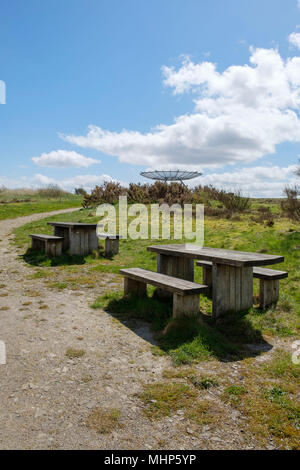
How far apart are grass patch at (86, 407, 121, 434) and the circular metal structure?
827 inches

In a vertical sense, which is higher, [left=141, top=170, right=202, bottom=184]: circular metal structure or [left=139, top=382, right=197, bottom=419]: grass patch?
[left=141, top=170, right=202, bottom=184]: circular metal structure

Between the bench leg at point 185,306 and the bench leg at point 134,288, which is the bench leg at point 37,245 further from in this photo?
the bench leg at point 185,306

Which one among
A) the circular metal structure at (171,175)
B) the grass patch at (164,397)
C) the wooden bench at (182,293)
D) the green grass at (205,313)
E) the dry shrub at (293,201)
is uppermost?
the circular metal structure at (171,175)

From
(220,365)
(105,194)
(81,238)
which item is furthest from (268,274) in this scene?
(105,194)

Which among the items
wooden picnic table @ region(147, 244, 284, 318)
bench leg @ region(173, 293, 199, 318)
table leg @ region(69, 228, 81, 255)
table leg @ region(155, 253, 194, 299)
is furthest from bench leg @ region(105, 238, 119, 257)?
bench leg @ region(173, 293, 199, 318)

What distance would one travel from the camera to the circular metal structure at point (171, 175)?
23.0 m

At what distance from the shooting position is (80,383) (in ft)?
10.0

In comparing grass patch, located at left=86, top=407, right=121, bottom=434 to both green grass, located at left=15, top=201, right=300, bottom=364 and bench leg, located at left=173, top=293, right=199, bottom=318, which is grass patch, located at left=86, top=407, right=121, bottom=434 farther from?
bench leg, located at left=173, top=293, right=199, bottom=318

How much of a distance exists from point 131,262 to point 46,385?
5709mm

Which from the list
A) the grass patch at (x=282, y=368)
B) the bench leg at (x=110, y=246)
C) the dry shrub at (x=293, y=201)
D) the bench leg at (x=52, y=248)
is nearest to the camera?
the grass patch at (x=282, y=368)

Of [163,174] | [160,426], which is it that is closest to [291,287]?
[160,426]

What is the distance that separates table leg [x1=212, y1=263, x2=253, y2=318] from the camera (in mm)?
4746

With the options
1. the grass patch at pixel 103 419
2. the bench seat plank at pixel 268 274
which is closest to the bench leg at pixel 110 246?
the bench seat plank at pixel 268 274

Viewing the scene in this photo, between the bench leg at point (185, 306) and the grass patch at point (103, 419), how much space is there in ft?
5.87
